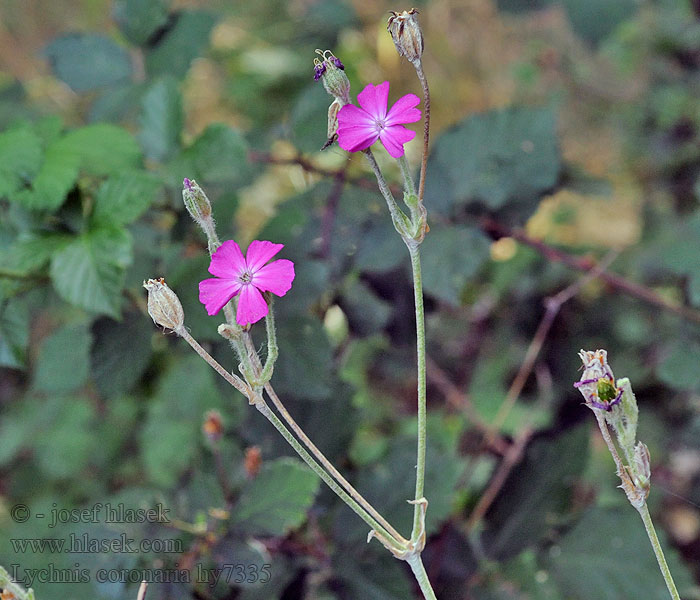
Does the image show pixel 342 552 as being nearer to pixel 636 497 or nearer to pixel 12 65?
pixel 636 497

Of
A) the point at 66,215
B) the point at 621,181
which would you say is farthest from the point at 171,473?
the point at 621,181

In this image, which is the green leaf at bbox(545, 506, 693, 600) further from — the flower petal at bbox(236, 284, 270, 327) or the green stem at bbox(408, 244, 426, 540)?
the flower petal at bbox(236, 284, 270, 327)

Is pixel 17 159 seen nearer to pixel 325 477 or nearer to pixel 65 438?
pixel 325 477

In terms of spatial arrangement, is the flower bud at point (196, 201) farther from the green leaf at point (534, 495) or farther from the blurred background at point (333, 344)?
the green leaf at point (534, 495)

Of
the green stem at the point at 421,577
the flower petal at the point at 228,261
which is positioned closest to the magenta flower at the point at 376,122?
the flower petal at the point at 228,261

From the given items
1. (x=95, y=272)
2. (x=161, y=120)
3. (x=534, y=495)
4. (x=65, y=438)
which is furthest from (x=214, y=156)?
(x=65, y=438)

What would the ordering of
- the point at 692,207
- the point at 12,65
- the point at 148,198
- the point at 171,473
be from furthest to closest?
the point at 12,65 < the point at 692,207 < the point at 171,473 < the point at 148,198
